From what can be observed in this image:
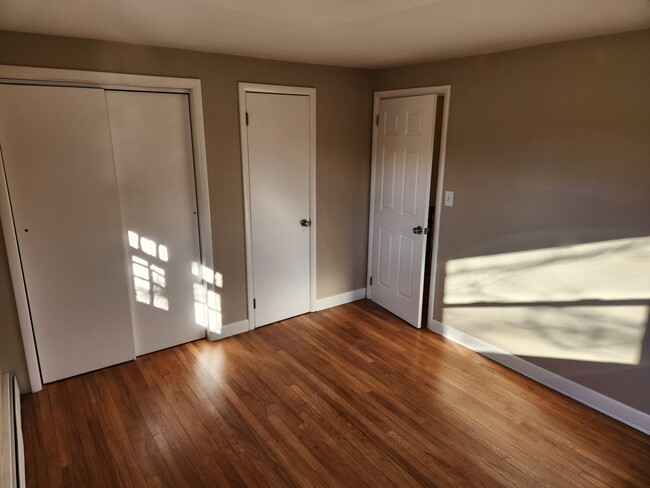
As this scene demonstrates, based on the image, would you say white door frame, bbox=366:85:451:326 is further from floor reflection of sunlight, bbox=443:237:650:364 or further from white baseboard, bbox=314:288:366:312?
white baseboard, bbox=314:288:366:312

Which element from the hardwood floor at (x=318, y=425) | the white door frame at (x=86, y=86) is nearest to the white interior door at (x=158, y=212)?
the white door frame at (x=86, y=86)

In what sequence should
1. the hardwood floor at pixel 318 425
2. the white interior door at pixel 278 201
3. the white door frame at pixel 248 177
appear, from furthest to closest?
the white interior door at pixel 278 201 → the white door frame at pixel 248 177 → the hardwood floor at pixel 318 425

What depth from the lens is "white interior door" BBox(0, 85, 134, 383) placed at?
2541mm

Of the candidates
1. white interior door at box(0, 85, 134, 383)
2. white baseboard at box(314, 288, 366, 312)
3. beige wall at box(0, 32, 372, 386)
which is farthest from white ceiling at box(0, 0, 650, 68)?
white baseboard at box(314, 288, 366, 312)

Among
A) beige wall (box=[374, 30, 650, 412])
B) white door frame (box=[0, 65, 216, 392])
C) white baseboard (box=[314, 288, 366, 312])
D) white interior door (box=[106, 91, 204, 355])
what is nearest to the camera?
beige wall (box=[374, 30, 650, 412])

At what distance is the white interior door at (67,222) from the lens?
2.54 metres

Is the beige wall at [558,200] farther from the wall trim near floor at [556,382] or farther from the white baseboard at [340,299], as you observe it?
the white baseboard at [340,299]

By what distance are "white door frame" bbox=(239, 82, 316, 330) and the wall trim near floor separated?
1.28 m

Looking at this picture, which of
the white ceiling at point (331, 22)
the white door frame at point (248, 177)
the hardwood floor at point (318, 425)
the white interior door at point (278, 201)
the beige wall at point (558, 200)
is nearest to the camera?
the white ceiling at point (331, 22)

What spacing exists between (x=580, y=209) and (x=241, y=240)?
7.96ft

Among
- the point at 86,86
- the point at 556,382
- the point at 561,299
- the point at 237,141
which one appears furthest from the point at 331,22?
the point at 556,382

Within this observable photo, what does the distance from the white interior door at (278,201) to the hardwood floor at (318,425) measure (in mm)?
600

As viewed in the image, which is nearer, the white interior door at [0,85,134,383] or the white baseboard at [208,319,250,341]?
the white interior door at [0,85,134,383]

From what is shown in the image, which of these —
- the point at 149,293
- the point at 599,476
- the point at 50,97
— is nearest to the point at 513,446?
the point at 599,476
